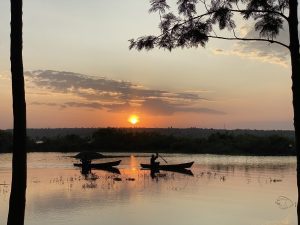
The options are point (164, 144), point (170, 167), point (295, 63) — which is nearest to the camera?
point (295, 63)

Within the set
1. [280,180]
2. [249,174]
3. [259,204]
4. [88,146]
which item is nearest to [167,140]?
[88,146]

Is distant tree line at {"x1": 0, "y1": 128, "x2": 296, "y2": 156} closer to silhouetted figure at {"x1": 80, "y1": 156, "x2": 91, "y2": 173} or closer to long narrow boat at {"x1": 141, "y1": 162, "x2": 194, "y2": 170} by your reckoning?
long narrow boat at {"x1": 141, "y1": 162, "x2": 194, "y2": 170}

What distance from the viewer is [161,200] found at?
32.2 meters

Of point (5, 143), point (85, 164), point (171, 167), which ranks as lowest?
point (171, 167)

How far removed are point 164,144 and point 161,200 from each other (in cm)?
7677

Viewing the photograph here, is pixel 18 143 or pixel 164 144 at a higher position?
pixel 164 144

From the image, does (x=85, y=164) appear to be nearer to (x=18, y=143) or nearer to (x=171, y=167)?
(x=171, y=167)

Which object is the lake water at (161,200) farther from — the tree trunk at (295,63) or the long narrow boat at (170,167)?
the tree trunk at (295,63)

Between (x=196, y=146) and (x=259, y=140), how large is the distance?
1326 centimetres

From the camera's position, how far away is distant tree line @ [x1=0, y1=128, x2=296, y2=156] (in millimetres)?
97488

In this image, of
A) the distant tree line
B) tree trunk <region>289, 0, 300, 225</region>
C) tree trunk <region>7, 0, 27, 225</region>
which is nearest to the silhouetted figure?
the distant tree line

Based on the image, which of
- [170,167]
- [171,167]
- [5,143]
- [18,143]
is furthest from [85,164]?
[5,143]

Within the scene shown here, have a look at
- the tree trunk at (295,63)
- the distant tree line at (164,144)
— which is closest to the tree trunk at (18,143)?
the tree trunk at (295,63)

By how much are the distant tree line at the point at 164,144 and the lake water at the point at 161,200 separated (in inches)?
1957
